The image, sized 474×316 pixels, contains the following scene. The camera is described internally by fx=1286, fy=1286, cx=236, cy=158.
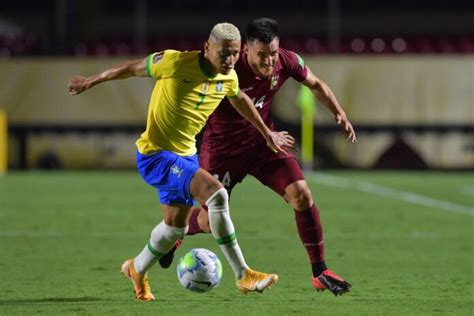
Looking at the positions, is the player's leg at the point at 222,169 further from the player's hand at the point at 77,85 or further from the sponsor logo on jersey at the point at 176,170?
the player's hand at the point at 77,85

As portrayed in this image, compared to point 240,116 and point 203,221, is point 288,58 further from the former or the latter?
point 203,221

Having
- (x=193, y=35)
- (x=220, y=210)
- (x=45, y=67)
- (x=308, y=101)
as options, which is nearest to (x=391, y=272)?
(x=220, y=210)

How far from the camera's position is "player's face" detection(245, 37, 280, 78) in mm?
8789

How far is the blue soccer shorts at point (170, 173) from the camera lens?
8094 millimetres

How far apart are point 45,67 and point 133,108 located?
1.99 m

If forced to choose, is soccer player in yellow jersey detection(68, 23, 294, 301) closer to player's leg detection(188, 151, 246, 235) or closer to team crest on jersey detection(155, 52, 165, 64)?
team crest on jersey detection(155, 52, 165, 64)

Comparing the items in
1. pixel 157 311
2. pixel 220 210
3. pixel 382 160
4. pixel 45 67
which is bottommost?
pixel 382 160

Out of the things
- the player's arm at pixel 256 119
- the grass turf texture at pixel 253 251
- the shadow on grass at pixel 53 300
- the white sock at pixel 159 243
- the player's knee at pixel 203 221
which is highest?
the player's arm at pixel 256 119

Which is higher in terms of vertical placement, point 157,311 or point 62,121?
point 157,311

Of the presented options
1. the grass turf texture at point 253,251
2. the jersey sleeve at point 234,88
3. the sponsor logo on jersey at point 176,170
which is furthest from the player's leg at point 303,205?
the sponsor logo on jersey at point 176,170

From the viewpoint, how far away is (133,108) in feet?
84.9

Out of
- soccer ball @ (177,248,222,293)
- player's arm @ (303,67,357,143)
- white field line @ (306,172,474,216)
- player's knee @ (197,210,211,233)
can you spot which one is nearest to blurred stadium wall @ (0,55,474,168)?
white field line @ (306,172,474,216)

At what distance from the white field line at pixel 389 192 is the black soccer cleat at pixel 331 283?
25.1 feet

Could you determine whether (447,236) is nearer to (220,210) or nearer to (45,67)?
(220,210)
